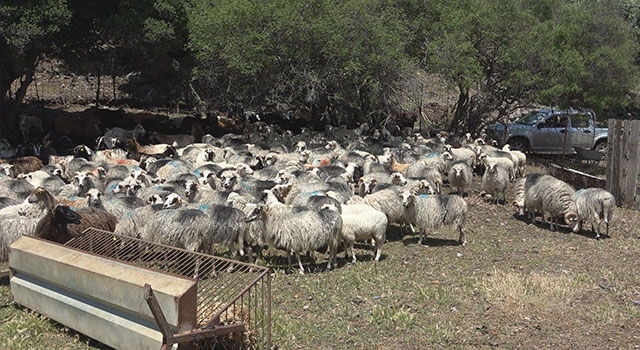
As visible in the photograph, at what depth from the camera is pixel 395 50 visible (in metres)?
19.0

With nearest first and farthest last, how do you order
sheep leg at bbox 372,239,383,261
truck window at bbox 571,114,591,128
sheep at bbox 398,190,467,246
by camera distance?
sheep leg at bbox 372,239,383,261
sheep at bbox 398,190,467,246
truck window at bbox 571,114,591,128

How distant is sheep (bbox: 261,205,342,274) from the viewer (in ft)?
31.6

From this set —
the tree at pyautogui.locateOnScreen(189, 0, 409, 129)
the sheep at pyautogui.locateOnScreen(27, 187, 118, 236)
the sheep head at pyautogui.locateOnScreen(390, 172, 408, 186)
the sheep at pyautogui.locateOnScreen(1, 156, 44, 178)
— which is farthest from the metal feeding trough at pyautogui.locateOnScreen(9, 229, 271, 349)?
the tree at pyautogui.locateOnScreen(189, 0, 409, 129)

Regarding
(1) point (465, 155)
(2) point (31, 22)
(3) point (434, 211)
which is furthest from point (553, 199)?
(2) point (31, 22)

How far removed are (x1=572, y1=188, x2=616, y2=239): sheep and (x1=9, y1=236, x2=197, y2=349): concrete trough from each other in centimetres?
938

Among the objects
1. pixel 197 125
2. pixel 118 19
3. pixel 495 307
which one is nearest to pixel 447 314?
pixel 495 307

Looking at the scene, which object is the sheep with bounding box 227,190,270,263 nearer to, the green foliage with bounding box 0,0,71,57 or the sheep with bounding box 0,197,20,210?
the sheep with bounding box 0,197,20,210

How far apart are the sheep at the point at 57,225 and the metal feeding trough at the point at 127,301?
0.85 m

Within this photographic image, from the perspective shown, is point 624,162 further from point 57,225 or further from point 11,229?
point 11,229

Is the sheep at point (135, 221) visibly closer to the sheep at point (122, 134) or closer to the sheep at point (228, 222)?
the sheep at point (228, 222)

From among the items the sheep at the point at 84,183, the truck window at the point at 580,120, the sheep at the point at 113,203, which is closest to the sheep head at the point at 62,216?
the sheep at the point at 113,203

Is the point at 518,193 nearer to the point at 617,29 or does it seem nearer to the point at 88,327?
the point at 88,327

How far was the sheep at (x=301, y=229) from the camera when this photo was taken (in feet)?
31.6

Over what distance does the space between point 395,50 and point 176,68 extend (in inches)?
458
